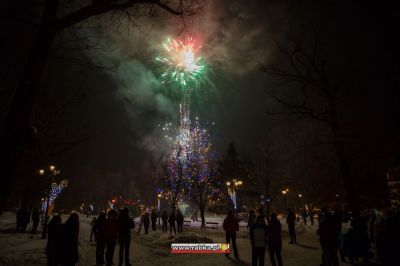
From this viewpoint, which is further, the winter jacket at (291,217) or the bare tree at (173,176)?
the bare tree at (173,176)

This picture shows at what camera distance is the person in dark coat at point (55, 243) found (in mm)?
8203

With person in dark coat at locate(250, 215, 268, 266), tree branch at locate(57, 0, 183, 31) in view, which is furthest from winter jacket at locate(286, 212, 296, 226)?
tree branch at locate(57, 0, 183, 31)

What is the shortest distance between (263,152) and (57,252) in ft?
137

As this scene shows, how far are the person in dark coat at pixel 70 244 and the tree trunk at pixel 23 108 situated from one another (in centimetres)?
284

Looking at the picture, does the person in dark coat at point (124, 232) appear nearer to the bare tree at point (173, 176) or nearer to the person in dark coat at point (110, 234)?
the person in dark coat at point (110, 234)

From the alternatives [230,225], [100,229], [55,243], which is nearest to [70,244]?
[55,243]

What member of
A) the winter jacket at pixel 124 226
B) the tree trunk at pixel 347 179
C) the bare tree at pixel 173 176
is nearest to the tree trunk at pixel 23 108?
the winter jacket at pixel 124 226

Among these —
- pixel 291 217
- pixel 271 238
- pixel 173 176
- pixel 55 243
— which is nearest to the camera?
pixel 55 243

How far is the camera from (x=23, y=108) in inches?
240

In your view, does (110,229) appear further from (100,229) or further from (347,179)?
(347,179)

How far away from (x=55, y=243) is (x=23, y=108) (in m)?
4.28

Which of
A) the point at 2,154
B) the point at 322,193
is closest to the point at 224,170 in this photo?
the point at 322,193

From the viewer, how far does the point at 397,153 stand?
23812 millimetres

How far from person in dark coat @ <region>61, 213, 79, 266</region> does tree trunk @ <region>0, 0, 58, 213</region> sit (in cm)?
284
